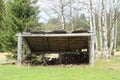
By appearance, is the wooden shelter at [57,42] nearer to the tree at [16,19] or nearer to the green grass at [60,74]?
the tree at [16,19]

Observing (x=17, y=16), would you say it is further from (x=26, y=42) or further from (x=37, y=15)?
(x=26, y=42)

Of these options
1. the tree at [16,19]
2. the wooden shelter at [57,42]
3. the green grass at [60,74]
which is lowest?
the green grass at [60,74]

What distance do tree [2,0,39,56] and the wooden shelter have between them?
2002mm

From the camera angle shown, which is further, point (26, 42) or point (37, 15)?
point (37, 15)

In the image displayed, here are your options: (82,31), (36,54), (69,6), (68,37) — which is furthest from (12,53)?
(69,6)

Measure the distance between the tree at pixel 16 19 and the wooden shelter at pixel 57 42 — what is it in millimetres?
2002

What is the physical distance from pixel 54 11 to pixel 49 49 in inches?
678

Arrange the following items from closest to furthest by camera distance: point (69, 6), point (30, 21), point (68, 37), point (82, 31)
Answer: point (82, 31)
point (68, 37)
point (30, 21)
point (69, 6)

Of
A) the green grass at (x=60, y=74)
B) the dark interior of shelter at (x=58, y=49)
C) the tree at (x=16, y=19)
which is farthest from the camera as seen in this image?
the tree at (x=16, y=19)

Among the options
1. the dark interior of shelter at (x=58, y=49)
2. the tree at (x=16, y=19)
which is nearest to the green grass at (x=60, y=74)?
the dark interior of shelter at (x=58, y=49)

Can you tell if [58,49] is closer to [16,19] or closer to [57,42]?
[57,42]

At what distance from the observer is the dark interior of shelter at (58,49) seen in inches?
771

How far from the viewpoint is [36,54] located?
22188 mm

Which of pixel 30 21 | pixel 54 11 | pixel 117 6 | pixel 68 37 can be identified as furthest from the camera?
pixel 54 11
